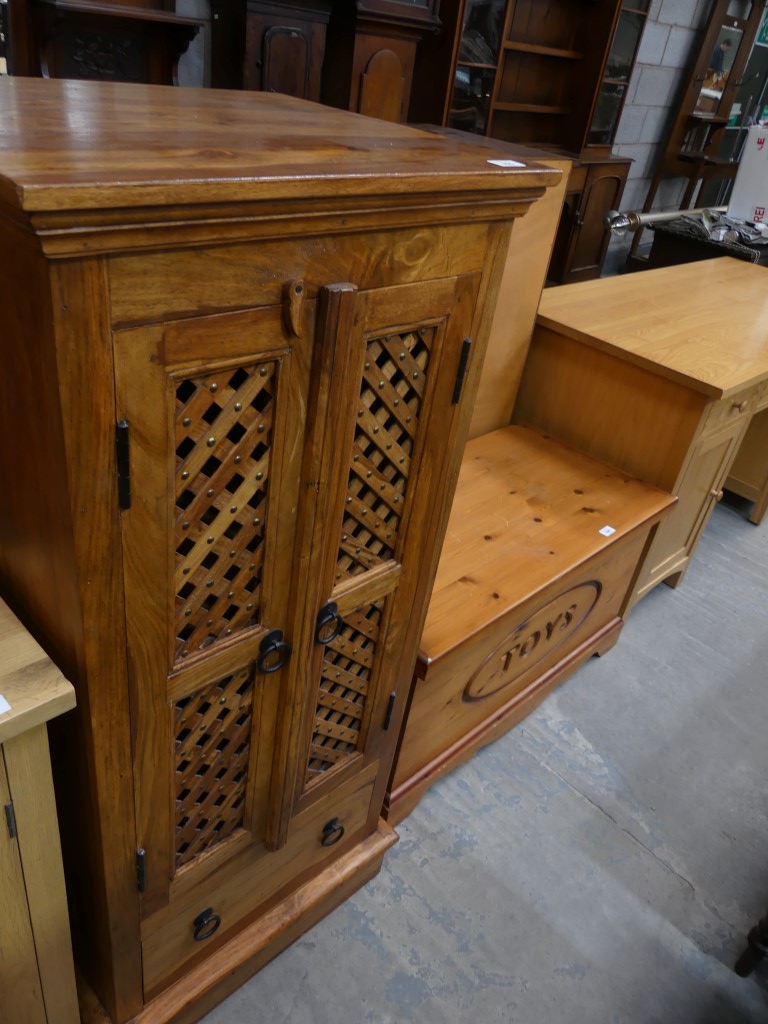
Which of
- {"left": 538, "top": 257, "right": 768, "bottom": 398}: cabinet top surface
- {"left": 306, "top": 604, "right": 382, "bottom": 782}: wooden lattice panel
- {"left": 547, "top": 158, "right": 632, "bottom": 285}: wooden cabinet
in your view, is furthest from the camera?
{"left": 547, "top": 158, "right": 632, "bottom": 285}: wooden cabinet

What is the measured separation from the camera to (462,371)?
102 cm

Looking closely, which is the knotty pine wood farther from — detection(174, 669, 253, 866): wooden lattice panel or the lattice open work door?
detection(174, 669, 253, 866): wooden lattice panel

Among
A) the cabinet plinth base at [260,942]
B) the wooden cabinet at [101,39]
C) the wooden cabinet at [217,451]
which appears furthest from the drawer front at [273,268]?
the wooden cabinet at [101,39]

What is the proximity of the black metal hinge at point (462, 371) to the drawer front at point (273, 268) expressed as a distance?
3.8 inches

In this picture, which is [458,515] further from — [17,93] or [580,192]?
[580,192]

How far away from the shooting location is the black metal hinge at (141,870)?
102cm

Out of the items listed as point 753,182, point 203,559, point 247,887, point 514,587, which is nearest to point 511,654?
point 514,587

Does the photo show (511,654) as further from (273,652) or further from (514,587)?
(273,652)

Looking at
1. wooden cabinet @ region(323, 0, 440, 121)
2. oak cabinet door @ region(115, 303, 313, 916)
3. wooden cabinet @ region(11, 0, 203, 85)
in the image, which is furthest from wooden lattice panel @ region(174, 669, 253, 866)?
wooden cabinet @ region(323, 0, 440, 121)

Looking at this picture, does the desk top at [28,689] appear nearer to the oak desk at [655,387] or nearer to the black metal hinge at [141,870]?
the black metal hinge at [141,870]

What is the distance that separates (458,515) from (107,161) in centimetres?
139

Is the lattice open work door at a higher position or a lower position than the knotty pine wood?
higher

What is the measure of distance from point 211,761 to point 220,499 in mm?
425

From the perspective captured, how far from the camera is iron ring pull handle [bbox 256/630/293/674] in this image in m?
1.01
